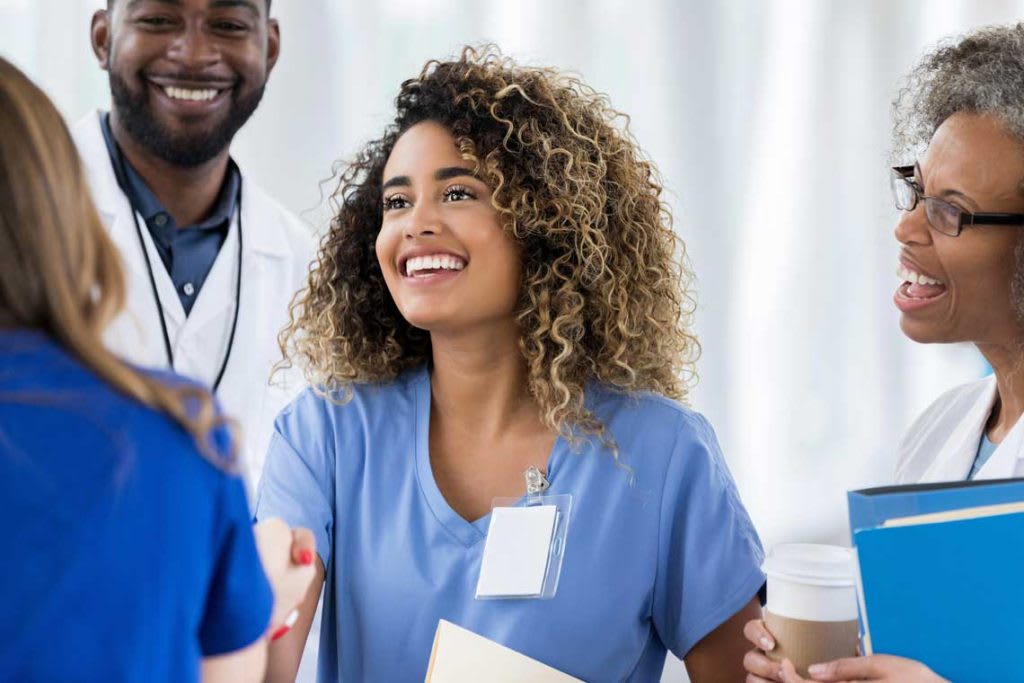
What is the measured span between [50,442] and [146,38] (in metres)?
1.58

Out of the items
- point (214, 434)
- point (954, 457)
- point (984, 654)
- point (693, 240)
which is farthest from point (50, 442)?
point (693, 240)

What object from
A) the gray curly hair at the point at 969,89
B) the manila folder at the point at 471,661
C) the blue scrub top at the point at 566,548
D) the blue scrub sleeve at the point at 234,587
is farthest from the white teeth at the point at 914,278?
the blue scrub sleeve at the point at 234,587

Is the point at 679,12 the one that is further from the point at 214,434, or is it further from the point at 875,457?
the point at 214,434

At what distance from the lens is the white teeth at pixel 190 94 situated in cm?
212

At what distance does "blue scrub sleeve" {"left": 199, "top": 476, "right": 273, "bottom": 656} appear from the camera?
83 cm

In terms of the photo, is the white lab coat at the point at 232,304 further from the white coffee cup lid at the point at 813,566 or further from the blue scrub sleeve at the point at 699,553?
the white coffee cup lid at the point at 813,566

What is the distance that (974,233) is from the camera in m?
1.56

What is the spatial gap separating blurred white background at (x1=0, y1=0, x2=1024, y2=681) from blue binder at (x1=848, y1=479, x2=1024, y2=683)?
171 cm

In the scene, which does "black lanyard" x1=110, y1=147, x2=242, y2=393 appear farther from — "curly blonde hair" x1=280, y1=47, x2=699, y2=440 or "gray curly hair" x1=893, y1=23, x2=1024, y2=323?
"gray curly hair" x1=893, y1=23, x2=1024, y2=323

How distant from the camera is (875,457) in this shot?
10.1ft

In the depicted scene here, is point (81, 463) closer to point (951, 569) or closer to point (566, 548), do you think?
point (951, 569)

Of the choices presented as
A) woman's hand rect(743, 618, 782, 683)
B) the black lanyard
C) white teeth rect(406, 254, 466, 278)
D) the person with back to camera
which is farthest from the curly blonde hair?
the person with back to camera

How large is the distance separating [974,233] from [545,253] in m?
0.65

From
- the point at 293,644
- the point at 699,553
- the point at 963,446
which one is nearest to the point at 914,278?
the point at 963,446
